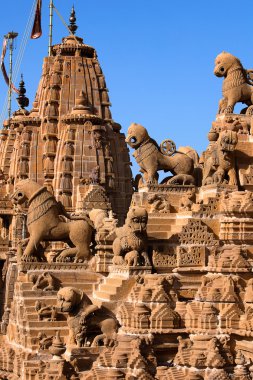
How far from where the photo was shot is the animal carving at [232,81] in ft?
133

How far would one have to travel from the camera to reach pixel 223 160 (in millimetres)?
38031

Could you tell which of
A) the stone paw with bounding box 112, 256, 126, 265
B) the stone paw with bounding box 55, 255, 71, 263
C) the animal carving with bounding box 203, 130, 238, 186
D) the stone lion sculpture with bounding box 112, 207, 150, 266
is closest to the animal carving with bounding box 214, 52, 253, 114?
the animal carving with bounding box 203, 130, 238, 186

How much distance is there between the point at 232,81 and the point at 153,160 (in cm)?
449

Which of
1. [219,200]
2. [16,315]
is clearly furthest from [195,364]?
[16,315]

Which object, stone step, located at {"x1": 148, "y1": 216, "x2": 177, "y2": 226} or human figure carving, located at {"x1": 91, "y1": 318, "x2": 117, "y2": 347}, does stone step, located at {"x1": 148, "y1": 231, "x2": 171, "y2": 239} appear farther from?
human figure carving, located at {"x1": 91, "y1": 318, "x2": 117, "y2": 347}

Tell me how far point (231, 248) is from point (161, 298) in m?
3.34

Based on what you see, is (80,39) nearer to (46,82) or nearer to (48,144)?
(46,82)

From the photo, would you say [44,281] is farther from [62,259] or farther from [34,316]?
[62,259]

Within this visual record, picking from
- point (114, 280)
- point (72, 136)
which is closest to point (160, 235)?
point (114, 280)

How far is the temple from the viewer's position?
32.3 metres

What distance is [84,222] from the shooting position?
4128cm

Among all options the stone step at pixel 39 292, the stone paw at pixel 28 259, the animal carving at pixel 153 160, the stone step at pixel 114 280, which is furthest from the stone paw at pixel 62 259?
the animal carving at pixel 153 160

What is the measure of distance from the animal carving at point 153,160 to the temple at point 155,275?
0.05 metres

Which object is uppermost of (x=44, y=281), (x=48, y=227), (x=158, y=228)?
(x=48, y=227)
